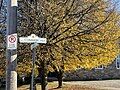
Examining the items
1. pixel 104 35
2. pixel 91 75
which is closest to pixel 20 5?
pixel 104 35

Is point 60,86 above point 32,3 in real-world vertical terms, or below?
below

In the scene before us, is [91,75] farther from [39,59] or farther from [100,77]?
[39,59]

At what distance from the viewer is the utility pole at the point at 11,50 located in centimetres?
1130

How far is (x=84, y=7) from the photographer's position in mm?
17297

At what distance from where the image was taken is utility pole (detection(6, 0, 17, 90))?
37.1ft

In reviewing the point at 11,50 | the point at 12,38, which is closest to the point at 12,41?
the point at 12,38

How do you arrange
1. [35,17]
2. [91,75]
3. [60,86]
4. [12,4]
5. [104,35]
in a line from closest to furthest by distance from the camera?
[12,4]
[35,17]
[104,35]
[60,86]
[91,75]

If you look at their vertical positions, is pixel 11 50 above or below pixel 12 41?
below

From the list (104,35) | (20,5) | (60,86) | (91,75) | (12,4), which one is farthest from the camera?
(91,75)

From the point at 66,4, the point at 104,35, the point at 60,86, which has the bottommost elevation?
the point at 60,86

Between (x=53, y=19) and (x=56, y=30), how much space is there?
689 millimetres

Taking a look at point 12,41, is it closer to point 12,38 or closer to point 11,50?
→ point 12,38

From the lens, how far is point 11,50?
1137 centimetres

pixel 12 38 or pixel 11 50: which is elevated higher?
pixel 12 38
